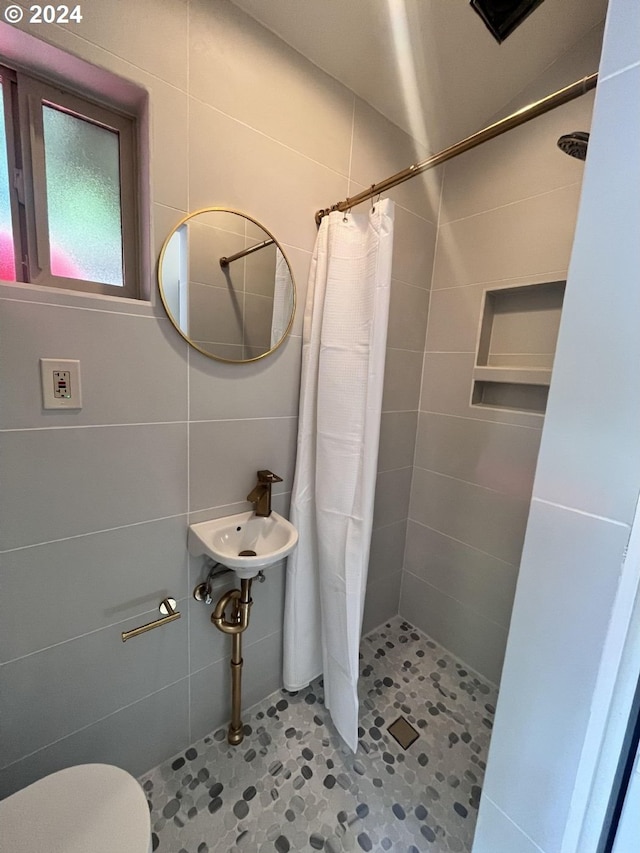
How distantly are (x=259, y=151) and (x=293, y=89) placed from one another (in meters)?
0.26

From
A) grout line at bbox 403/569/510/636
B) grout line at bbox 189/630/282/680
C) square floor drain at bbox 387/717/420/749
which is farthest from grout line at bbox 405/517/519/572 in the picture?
grout line at bbox 189/630/282/680

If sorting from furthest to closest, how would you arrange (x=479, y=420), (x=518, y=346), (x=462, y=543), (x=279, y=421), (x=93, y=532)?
(x=462, y=543)
(x=479, y=420)
(x=518, y=346)
(x=279, y=421)
(x=93, y=532)

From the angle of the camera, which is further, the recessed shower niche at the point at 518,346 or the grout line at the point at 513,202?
the recessed shower niche at the point at 518,346

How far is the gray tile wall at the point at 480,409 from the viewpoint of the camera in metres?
1.36

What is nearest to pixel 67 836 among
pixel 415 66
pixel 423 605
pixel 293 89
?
pixel 423 605

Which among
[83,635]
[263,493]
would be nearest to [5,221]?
[263,493]

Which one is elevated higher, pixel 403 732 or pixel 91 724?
pixel 91 724

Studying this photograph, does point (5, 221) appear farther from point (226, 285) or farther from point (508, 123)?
point (508, 123)

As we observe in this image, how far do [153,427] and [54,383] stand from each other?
0.27 m

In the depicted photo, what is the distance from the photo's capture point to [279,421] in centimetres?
137

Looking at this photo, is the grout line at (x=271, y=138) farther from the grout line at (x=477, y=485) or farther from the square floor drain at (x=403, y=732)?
the square floor drain at (x=403, y=732)

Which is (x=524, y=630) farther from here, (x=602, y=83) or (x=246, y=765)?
(x=246, y=765)

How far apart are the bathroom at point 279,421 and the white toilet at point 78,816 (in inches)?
9.2

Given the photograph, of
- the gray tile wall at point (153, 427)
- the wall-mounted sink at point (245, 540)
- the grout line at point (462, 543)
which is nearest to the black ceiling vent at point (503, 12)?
the gray tile wall at point (153, 427)
